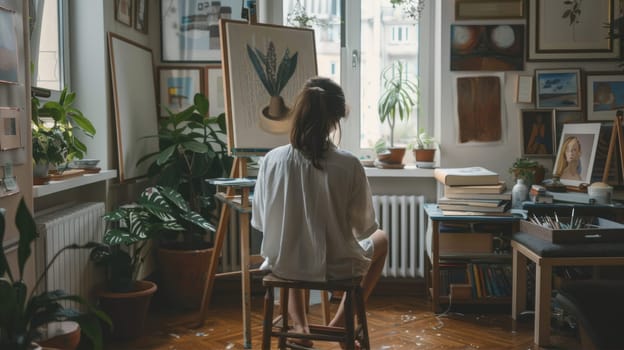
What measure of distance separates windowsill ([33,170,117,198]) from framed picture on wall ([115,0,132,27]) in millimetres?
899

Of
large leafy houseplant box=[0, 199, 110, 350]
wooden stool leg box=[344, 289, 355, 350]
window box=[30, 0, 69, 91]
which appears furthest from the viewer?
window box=[30, 0, 69, 91]

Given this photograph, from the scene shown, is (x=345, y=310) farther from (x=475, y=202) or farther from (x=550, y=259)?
(x=475, y=202)

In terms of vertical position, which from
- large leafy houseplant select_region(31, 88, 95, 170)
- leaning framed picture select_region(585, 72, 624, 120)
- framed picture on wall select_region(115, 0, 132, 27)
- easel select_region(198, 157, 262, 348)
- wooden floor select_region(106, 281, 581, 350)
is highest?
framed picture on wall select_region(115, 0, 132, 27)

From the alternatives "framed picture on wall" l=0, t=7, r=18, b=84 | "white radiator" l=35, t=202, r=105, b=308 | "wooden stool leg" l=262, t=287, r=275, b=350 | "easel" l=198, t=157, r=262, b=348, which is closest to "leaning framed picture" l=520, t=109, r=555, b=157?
"easel" l=198, t=157, r=262, b=348

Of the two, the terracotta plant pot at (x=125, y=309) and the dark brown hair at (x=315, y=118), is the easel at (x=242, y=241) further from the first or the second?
the dark brown hair at (x=315, y=118)

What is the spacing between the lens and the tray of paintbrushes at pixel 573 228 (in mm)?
3357

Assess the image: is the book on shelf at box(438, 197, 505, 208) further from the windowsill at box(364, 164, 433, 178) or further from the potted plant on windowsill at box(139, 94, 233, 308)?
the potted plant on windowsill at box(139, 94, 233, 308)

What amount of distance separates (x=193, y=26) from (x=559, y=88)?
2.36 metres

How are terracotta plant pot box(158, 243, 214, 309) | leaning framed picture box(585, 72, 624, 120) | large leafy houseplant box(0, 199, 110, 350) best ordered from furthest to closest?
leaning framed picture box(585, 72, 624, 120), terracotta plant pot box(158, 243, 214, 309), large leafy houseplant box(0, 199, 110, 350)

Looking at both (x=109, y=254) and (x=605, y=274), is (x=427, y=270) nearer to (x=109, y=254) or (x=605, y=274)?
(x=605, y=274)

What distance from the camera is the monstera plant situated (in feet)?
12.0

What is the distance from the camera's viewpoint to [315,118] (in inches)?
109

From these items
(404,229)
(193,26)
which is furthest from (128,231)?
(404,229)

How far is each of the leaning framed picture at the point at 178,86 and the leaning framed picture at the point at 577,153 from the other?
90.3 inches
